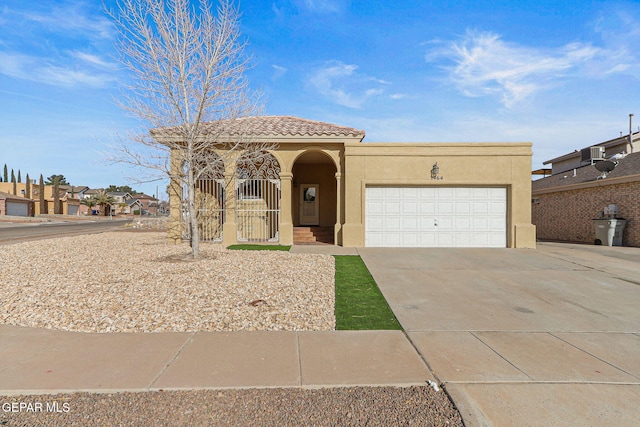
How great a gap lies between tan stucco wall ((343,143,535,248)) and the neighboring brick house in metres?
5.64

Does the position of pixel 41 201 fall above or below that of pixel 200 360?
above

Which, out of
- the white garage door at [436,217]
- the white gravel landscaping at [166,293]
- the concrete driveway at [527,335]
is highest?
the white garage door at [436,217]

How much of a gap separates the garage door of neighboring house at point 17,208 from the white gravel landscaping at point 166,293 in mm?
54010

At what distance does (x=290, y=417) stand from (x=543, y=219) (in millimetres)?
21424

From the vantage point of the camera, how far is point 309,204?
17.3 m

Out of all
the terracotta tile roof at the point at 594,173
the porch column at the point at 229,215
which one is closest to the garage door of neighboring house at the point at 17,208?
the porch column at the point at 229,215

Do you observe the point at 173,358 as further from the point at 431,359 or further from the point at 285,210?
the point at 285,210

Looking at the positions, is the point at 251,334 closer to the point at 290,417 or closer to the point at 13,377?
the point at 290,417

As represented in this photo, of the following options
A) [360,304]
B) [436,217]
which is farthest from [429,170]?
[360,304]

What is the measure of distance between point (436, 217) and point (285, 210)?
19.7 ft

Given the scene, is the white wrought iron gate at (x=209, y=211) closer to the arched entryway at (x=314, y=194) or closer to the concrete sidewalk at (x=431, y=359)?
the arched entryway at (x=314, y=194)

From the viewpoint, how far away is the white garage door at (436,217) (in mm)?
12773

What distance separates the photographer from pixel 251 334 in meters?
4.25

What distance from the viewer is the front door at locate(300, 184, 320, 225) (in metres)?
17.2
